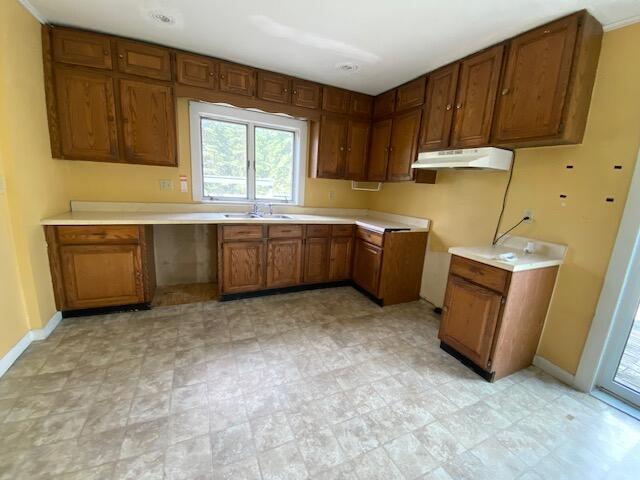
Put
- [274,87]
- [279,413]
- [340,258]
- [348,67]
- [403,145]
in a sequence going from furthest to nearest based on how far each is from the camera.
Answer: [340,258] < [403,145] < [274,87] < [348,67] < [279,413]

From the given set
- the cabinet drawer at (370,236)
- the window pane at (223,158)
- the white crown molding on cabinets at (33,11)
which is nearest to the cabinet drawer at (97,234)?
the window pane at (223,158)

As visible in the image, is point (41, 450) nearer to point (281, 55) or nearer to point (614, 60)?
point (281, 55)

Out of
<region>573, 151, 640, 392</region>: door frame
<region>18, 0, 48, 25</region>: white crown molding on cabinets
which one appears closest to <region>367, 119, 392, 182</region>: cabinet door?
<region>573, 151, 640, 392</region>: door frame

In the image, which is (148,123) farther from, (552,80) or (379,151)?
(552,80)

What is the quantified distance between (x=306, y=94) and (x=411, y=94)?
1.16 m

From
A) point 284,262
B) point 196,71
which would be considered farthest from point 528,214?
point 196,71

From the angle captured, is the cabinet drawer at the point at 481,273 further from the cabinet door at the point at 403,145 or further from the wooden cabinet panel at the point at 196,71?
the wooden cabinet panel at the point at 196,71

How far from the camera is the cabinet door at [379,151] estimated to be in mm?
3332

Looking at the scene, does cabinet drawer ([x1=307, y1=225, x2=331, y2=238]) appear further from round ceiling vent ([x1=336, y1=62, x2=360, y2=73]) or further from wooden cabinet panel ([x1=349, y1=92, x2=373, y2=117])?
round ceiling vent ([x1=336, y1=62, x2=360, y2=73])

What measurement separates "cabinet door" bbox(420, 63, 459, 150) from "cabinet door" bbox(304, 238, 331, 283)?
5.01ft

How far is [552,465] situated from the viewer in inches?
54.0

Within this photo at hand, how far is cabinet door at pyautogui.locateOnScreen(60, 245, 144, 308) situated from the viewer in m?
2.33

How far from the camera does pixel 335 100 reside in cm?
331

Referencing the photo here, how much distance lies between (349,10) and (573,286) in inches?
98.3
